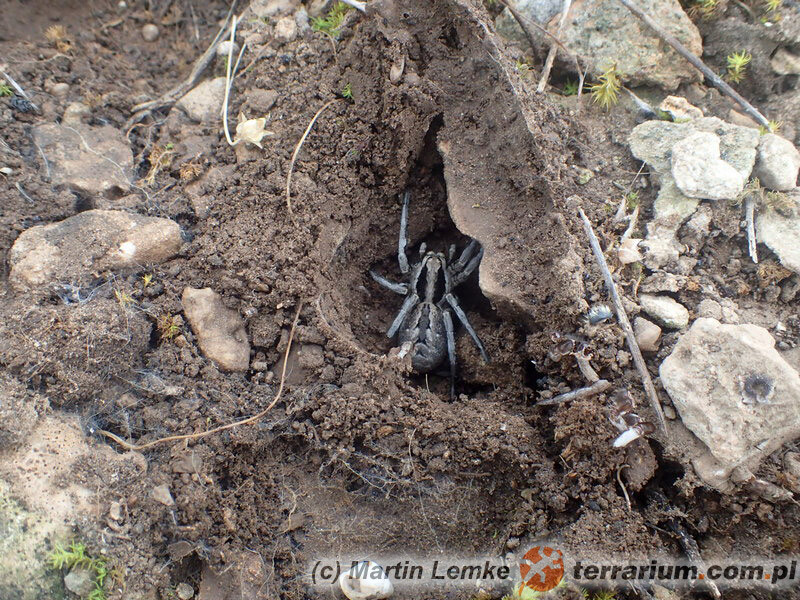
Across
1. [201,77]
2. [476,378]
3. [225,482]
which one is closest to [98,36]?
[201,77]

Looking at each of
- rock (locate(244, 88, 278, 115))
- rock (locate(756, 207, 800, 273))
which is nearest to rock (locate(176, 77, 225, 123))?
rock (locate(244, 88, 278, 115))

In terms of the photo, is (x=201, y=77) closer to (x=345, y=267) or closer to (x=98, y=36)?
(x=98, y=36)

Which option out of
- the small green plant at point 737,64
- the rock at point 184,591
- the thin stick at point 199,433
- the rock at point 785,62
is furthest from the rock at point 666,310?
the rock at point 184,591

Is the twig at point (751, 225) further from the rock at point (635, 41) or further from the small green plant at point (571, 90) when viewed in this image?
the small green plant at point (571, 90)

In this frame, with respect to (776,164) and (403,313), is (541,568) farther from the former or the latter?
(776,164)

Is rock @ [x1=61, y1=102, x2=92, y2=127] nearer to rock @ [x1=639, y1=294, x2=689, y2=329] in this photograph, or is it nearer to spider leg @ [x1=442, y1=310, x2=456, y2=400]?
spider leg @ [x1=442, y1=310, x2=456, y2=400]

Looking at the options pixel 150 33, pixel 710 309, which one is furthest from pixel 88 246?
pixel 710 309
